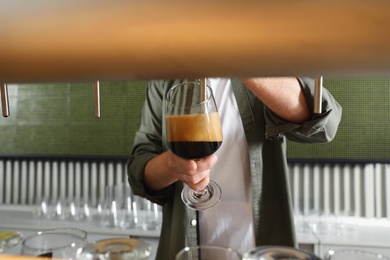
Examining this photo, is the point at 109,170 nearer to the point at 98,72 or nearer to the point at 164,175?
the point at 164,175

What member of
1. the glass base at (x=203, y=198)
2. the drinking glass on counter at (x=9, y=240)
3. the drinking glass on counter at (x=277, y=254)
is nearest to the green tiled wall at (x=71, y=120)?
the glass base at (x=203, y=198)

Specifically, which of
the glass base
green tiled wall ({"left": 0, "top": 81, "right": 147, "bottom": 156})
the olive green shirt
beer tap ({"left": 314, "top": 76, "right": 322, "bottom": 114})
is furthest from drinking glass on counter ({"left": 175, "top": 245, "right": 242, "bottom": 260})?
green tiled wall ({"left": 0, "top": 81, "right": 147, "bottom": 156})

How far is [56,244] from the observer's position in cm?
41

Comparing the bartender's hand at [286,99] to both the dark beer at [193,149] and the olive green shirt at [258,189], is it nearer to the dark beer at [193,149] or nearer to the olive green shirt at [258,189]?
the dark beer at [193,149]

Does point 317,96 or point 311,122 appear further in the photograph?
point 311,122

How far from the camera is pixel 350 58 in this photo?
9.2 inches

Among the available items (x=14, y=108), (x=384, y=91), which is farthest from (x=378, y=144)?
(x=14, y=108)

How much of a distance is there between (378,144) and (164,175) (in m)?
2.19

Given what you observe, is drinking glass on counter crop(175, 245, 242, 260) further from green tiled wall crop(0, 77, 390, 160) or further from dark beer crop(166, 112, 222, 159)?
green tiled wall crop(0, 77, 390, 160)

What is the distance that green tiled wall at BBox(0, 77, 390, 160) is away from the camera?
2.67m

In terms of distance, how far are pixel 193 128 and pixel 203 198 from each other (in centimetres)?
17

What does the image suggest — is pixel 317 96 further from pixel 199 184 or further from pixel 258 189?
pixel 258 189

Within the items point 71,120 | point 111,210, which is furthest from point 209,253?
point 71,120

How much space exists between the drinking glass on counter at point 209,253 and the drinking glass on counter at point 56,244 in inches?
4.5
